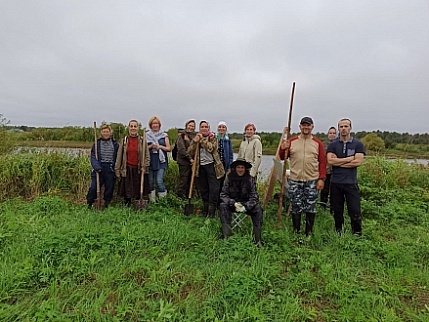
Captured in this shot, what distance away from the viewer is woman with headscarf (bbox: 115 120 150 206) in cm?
550

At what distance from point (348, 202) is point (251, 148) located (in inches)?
66.9

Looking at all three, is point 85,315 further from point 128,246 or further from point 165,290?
point 128,246

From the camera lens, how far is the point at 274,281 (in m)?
3.41

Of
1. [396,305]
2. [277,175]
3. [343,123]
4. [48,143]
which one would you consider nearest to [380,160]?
[277,175]

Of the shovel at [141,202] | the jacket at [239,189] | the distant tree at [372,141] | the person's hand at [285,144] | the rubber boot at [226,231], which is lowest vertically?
the rubber boot at [226,231]

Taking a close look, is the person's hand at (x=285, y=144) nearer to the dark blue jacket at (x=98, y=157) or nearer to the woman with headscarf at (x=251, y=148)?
the woman with headscarf at (x=251, y=148)

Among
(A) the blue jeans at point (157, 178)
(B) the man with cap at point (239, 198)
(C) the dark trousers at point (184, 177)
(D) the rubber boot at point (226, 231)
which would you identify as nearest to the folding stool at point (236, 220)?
(B) the man with cap at point (239, 198)

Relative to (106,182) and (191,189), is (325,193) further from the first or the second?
(106,182)

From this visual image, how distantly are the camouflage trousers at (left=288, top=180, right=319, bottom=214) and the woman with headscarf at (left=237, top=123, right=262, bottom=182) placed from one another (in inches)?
35.6

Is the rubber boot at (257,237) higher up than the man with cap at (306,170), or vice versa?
the man with cap at (306,170)

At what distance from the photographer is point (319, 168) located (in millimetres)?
4598

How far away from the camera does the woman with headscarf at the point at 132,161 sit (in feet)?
18.0

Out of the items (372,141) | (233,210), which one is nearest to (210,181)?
(233,210)

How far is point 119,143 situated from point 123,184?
0.71 m
